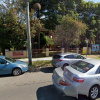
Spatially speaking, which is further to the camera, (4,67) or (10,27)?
(10,27)

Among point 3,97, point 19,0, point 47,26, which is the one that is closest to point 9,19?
point 19,0

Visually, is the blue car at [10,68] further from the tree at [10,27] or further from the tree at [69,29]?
the tree at [69,29]

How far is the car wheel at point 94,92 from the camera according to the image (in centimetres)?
376

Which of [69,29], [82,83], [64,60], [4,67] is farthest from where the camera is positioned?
[69,29]

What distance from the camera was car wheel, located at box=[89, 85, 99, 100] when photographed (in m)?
3.76

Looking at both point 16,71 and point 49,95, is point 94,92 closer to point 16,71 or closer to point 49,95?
point 49,95

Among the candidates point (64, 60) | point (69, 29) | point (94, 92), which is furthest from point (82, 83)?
point (69, 29)

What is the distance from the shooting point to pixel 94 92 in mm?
3834

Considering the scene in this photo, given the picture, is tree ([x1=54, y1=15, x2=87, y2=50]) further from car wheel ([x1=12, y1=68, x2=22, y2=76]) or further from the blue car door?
the blue car door

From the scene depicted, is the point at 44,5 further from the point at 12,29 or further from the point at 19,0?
the point at 12,29

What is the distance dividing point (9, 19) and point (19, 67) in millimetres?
8107

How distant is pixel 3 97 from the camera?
4.06m

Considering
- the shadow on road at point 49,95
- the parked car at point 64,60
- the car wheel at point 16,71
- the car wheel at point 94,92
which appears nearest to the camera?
the car wheel at point 94,92

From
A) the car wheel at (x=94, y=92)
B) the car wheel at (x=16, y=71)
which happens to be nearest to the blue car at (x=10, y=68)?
the car wheel at (x=16, y=71)
